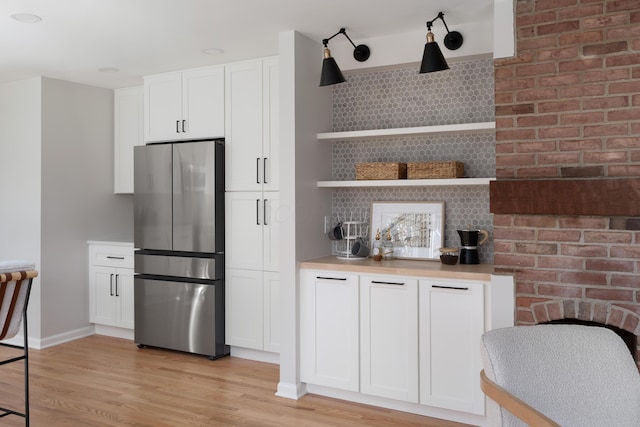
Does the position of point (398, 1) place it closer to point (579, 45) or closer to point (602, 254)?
point (579, 45)

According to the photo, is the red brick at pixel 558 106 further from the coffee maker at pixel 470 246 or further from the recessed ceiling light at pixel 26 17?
the recessed ceiling light at pixel 26 17

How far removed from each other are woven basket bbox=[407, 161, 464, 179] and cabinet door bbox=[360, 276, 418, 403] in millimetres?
723

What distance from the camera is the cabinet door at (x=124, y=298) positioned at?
16.4 feet

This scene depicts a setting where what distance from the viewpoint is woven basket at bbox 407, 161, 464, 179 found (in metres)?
3.47

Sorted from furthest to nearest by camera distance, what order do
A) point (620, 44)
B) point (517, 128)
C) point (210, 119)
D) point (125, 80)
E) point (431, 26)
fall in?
point (125, 80), point (210, 119), point (431, 26), point (517, 128), point (620, 44)

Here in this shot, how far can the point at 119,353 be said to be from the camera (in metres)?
4.62

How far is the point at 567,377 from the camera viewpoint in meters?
1.76

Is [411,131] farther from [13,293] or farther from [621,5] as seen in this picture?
[13,293]

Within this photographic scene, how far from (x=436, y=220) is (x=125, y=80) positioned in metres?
3.21

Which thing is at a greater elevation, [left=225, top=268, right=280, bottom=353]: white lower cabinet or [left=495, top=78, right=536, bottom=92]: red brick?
[left=495, top=78, right=536, bottom=92]: red brick

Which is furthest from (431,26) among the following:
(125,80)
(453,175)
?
(125,80)

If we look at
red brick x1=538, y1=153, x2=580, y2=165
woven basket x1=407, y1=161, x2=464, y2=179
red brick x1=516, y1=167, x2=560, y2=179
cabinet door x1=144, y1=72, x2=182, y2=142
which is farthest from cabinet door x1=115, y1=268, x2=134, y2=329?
red brick x1=538, y1=153, x2=580, y2=165

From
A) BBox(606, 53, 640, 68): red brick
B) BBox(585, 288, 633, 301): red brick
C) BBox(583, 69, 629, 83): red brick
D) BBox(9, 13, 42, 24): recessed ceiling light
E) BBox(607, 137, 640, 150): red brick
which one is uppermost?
BBox(9, 13, 42, 24): recessed ceiling light

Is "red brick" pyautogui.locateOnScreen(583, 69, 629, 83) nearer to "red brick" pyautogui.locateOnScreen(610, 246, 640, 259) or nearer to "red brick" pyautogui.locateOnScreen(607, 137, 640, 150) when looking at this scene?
"red brick" pyautogui.locateOnScreen(607, 137, 640, 150)
